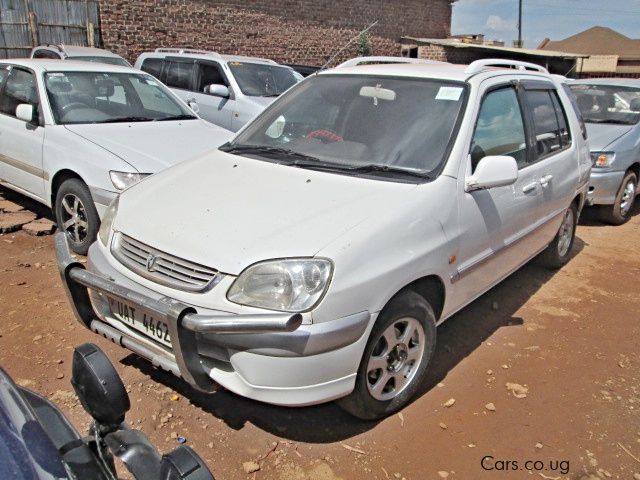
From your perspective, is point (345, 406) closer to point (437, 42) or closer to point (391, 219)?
point (391, 219)

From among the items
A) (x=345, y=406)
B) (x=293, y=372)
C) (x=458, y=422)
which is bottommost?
(x=458, y=422)

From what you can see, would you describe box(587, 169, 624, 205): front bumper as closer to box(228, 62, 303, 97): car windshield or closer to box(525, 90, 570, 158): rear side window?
box(525, 90, 570, 158): rear side window

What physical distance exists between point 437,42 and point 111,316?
1884 cm

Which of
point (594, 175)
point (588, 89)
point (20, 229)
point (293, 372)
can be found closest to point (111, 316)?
point (293, 372)

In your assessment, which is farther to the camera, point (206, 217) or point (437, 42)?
point (437, 42)

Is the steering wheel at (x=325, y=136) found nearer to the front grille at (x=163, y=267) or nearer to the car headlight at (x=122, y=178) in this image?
the front grille at (x=163, y=267)

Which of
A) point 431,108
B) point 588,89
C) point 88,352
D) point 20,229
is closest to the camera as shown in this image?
point 88,352

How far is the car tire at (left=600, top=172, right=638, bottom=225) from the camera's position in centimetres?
714

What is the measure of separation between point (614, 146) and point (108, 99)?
596cm

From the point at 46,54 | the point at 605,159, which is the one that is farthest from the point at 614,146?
the point at 46,54

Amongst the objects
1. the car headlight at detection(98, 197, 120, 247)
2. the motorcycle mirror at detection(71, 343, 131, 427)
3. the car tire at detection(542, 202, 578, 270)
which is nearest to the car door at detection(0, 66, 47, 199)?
the car headlight at detection(98, 197, 120, 247)

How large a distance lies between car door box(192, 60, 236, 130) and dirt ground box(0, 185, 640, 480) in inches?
188

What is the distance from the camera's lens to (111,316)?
3000 millimetres

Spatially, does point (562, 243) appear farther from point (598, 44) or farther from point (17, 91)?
point (598, 44)
